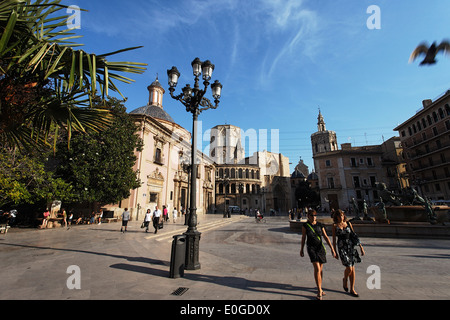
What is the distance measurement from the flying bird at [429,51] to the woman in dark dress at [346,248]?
3.41 meters

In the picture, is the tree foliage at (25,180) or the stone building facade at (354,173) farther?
the stone building facade at (354,173)

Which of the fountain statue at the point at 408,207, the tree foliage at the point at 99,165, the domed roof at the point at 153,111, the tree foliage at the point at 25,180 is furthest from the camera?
the domed roof at the point at 153,111

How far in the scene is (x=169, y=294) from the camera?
11.5 ft

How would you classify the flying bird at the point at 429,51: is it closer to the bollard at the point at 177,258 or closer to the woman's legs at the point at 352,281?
the woman's legs at the point at 352,281

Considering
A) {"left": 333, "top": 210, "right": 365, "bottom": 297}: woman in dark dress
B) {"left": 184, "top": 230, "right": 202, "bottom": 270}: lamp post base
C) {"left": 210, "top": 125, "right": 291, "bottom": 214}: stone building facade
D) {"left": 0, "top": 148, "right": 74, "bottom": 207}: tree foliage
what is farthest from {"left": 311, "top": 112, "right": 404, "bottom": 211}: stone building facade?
{"left": 0, "top": 148, "right": 74, "bottom": 207}: tree foliage

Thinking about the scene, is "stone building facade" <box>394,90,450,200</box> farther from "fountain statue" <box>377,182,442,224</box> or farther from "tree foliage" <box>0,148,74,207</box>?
"tree foliage" <box>0,148,74,207</box>

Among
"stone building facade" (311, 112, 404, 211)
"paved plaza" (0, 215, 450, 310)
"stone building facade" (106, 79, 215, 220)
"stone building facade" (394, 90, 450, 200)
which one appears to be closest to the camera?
"paved plaza" (0, 215, 450, 310)

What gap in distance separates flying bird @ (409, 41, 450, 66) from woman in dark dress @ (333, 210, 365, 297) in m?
3.41

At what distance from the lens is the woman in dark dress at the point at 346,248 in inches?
135

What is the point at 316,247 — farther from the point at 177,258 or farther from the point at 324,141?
the point at 324,141

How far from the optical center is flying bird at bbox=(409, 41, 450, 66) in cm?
381

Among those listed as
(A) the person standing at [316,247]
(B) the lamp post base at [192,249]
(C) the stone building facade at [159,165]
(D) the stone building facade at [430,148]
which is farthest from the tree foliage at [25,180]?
(D) the stone building facade at [430,148]
